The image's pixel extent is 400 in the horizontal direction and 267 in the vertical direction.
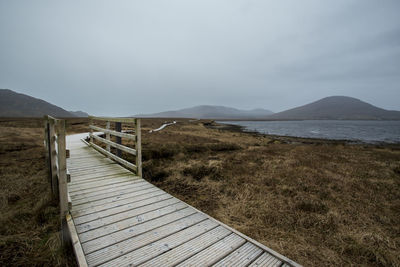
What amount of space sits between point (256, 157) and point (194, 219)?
24.9 ft

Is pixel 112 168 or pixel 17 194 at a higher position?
pixel 112 168

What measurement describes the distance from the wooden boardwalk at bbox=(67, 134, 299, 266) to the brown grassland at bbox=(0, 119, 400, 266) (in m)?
0.56

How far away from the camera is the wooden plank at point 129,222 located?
2.85 m

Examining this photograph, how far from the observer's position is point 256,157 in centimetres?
1020

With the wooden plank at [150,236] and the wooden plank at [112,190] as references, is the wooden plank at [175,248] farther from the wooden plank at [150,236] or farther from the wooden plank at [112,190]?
the wooden plank at [112,190]

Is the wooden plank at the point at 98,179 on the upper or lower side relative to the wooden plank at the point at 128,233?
upper

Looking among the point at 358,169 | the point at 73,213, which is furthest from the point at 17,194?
the point at 358,169

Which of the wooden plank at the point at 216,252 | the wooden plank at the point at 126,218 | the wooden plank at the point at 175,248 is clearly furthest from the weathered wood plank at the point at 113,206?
the wooden plank at the point at 216,252

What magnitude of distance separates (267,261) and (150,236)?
1748 millimetres

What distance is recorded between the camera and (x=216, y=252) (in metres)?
2.57

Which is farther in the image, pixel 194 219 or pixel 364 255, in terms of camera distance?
pixel 194 219

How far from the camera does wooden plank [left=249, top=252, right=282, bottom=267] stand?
2.39 meters

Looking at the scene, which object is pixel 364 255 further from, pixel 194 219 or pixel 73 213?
pixel 73 213

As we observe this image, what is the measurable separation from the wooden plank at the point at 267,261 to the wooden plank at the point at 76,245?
2.17 m
